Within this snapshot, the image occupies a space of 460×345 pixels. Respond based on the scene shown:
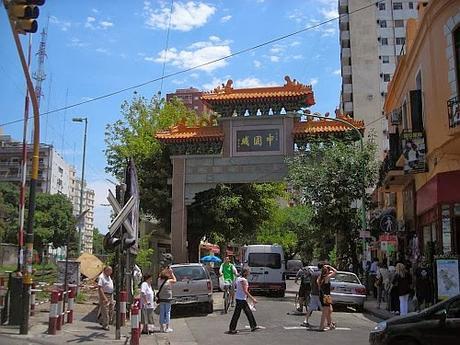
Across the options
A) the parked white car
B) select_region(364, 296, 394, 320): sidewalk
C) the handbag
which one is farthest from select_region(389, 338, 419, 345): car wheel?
the parked white car

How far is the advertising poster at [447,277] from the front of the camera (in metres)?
15.7

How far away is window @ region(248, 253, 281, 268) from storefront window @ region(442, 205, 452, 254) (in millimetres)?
10223

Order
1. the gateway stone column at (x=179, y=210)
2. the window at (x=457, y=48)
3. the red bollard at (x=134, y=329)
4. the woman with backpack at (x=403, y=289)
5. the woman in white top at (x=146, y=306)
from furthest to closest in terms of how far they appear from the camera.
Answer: the gateway stone column at (x=179, y=210) < the woman with backpack at (x=403, y=289) < the window at (x=457, y=48) < the woman in white top at (x=146, y=306) < the red bollard at (x=134, y=329)

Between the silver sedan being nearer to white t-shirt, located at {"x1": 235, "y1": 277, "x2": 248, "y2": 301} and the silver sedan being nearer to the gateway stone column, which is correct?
white t-shirt, located at {"x1": 235, "y1": 277, "x2": 248, "y2": 301}

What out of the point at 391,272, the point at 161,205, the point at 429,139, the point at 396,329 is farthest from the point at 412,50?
the point at 161,205

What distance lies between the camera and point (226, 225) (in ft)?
118

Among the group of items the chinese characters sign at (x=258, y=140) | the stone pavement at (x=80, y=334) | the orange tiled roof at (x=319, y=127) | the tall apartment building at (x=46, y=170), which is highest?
the tall apartment building at (x=46, y=170)

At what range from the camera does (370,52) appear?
75.9m

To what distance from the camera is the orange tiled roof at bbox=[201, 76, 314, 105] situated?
31094mm

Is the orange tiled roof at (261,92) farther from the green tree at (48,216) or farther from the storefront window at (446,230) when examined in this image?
the green tree at (48,216)

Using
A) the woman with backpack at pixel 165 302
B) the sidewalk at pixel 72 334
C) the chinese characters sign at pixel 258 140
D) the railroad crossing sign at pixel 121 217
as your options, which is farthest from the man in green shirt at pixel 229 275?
the chinese characters sign at pixel 258 140

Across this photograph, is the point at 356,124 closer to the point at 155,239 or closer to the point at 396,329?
the point at 155,239

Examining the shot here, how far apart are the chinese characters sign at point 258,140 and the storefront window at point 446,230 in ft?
44.4

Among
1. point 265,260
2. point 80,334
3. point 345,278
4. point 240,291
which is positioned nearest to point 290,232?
point 265,260
